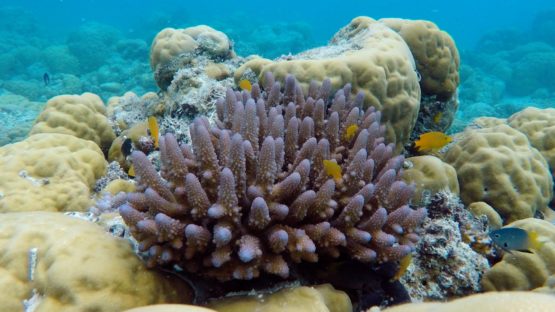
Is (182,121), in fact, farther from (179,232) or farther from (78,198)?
(179,232)

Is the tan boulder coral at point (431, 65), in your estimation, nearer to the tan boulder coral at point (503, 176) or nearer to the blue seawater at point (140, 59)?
the tan boulder coral at point (503, 176)

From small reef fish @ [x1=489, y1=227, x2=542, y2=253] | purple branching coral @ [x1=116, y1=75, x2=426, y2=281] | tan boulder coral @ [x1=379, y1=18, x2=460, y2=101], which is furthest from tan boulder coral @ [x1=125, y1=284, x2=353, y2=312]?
tan boulder coral @ [x1=379, y1=18, x2=460, y2=101]

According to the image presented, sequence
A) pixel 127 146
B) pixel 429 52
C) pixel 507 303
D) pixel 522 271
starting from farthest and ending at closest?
pixel 429 52 < pixel 127 146 < pixel 522 271 < pixel 507 303

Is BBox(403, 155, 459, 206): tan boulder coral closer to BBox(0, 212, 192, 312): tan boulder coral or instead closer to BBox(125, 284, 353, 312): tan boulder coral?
BBox(125, 284, 353, 312): tan boulder coral

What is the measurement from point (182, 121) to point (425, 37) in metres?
4.05

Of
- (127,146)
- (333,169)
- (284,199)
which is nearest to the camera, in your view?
(284,199)

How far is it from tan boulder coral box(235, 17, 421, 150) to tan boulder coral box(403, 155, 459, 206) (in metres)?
0.51

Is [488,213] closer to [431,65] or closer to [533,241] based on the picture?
[533,241]

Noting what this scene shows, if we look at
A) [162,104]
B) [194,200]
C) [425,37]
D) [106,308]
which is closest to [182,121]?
[162,104]

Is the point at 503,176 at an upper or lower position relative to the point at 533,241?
upper

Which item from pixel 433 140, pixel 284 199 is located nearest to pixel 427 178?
pixel 433 140

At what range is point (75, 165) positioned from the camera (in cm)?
448

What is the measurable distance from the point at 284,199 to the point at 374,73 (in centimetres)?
246

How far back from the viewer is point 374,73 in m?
4.46
